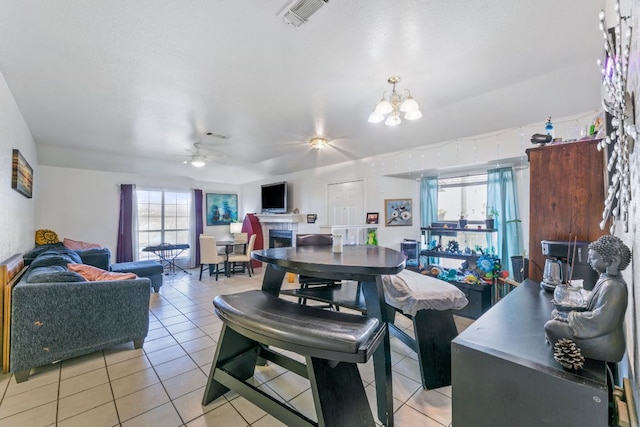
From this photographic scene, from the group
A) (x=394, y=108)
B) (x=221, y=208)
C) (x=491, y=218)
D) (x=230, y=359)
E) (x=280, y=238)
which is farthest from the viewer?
→ (x=221, y=208)

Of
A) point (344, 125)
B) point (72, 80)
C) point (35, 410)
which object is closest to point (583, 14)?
point (344, 125)

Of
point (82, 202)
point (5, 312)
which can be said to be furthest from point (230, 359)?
point (82, 202)

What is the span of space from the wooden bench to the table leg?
0.17 meters

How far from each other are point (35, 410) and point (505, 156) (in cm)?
481

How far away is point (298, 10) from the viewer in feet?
5.32

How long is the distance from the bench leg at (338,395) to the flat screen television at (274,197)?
486 centimetres

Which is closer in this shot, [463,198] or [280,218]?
[463,198]

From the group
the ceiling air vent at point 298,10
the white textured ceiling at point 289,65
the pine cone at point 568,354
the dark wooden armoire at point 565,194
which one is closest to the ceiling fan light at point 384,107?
the white textured ceiling at point 289,65

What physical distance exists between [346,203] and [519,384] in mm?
4350

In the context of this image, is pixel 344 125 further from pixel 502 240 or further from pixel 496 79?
pixel 502 240

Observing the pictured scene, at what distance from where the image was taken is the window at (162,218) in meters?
6.27

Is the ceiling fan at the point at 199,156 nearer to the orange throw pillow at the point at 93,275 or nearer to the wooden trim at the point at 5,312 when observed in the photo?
the orange throw pillow at the point at 93,275

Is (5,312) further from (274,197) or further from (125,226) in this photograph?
(274,197)

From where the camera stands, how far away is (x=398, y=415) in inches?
66.7
